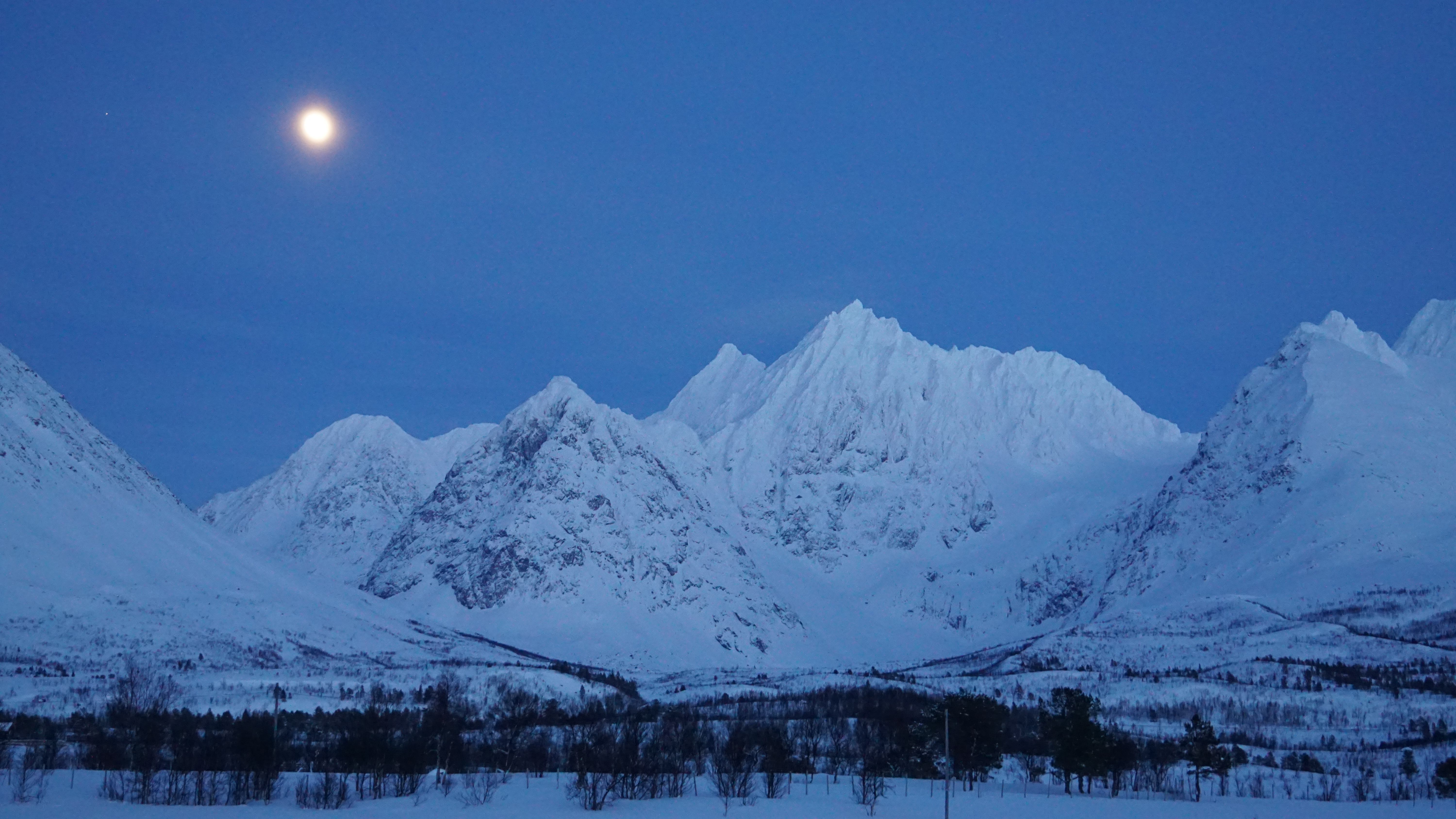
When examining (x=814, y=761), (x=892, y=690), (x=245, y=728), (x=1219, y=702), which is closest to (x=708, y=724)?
(x=814, y=761)

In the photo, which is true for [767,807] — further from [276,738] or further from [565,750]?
[276,738]

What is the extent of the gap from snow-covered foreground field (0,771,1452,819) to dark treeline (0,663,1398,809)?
1.89 m

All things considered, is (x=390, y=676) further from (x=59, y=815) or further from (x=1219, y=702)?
(x=1219, y=702)

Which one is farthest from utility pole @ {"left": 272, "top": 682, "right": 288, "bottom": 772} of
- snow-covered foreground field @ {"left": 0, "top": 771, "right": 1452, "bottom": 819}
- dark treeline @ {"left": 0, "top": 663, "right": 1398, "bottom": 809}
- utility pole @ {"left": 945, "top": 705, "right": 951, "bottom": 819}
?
utility pole @ {"left": 945, "top": 705, "right": 951, "bottom": 819}

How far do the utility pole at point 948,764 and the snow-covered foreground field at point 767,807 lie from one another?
4.30ft

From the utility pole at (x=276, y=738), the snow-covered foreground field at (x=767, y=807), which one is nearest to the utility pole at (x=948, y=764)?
the snow-covered foreground field at (x=767, y=807)

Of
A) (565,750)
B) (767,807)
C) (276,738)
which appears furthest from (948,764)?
(565,750)

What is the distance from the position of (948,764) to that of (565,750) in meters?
56.8

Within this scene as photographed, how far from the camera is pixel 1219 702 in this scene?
183 metres

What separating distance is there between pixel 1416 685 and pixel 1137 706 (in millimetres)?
43886

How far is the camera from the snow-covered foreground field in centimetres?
8556

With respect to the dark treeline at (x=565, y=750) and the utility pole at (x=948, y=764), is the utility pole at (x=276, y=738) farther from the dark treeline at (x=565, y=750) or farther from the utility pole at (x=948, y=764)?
the utility pole at (x=948, y=764)

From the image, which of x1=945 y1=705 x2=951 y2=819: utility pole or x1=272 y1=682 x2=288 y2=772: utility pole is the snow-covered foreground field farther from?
x1=272 y1=682 x2=288 y2=772: utility pole

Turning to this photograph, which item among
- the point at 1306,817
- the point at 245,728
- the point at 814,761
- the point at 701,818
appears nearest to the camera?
the point at 701,818
